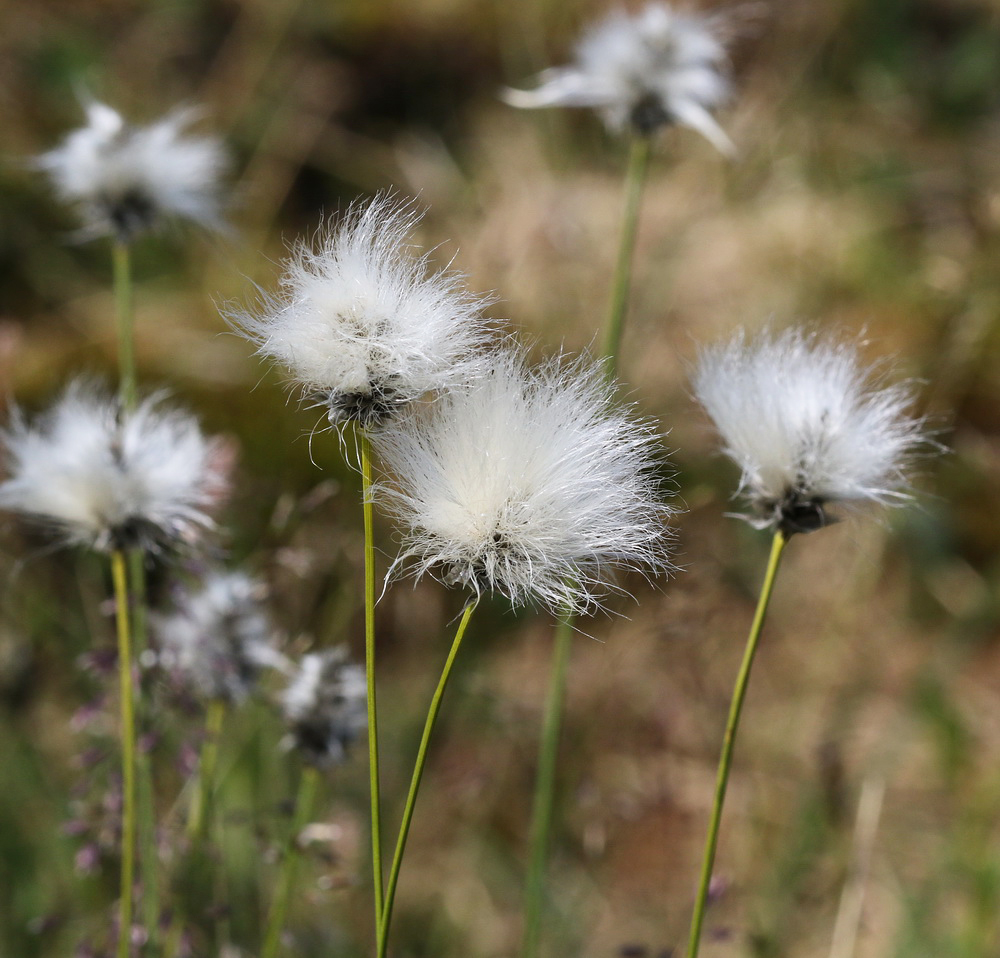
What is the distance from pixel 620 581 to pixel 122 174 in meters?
1.28

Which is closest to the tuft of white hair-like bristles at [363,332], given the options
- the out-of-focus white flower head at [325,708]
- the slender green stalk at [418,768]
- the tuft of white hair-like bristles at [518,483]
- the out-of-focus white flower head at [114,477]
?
the tuft of white hair-like bristles at [518,483]

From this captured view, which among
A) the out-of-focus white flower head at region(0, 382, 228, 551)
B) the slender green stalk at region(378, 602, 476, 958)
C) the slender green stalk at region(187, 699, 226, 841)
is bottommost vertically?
the slender green stalk at region(378, 602, 476, 958)

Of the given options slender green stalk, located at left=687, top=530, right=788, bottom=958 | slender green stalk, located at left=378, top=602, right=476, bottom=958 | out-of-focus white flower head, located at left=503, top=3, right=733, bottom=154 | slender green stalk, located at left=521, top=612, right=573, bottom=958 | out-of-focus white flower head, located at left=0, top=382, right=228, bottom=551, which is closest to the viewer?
slender green stalk, located at left=378, top=602, right=476, bottom=958

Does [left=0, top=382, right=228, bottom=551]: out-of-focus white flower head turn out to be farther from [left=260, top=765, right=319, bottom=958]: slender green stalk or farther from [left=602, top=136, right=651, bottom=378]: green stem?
[left=602, top=136, right=651, bottom=378]: green stem

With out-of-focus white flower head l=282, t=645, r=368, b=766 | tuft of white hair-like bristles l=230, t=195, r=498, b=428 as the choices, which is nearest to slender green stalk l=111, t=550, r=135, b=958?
out-of-focus white flower head l=282, t=645, r=368, b=766

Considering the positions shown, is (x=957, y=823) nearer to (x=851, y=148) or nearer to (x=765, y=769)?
(x=765, y=769)

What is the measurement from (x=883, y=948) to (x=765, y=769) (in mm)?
A: 400

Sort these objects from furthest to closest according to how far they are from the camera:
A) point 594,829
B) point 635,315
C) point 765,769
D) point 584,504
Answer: point 635,315 < point 765,769 < point 594,829 < point 584,504

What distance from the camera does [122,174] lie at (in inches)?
43.2

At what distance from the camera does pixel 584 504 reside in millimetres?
580

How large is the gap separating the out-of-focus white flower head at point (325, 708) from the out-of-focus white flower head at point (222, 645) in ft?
0.16

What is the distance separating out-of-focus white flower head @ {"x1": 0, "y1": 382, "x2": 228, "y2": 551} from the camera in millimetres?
761

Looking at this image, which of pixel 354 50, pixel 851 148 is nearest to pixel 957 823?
pixel 851 148

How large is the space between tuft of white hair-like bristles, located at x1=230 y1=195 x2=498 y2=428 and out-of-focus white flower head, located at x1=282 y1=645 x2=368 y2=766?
0.34m
